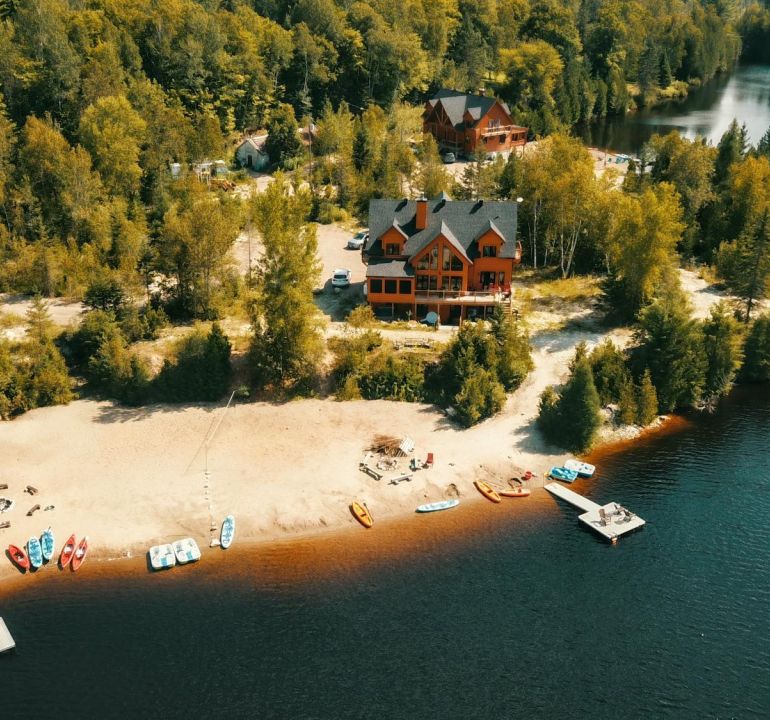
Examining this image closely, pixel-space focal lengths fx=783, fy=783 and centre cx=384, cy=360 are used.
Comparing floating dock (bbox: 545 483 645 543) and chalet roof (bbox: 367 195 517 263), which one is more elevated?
chalet roof (bbox: 367 195 517 263)

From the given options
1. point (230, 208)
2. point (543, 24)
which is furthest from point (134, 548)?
point (543, 24)

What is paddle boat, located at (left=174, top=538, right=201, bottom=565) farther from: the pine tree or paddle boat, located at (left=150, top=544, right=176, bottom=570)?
the pine tree

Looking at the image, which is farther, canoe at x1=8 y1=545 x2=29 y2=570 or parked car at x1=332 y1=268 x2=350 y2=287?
parked car at x1=332 y1=268 x2=350 y2=287

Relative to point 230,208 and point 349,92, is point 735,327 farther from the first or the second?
point 349,92

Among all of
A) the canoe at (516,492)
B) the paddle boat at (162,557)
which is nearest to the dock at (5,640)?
the paddle boat at (162,557)

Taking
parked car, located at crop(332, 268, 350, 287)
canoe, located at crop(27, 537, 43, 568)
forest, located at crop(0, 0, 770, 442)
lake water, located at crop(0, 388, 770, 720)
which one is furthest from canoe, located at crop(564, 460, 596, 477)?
canoe, located at crop(27, 537, 43, 568)
